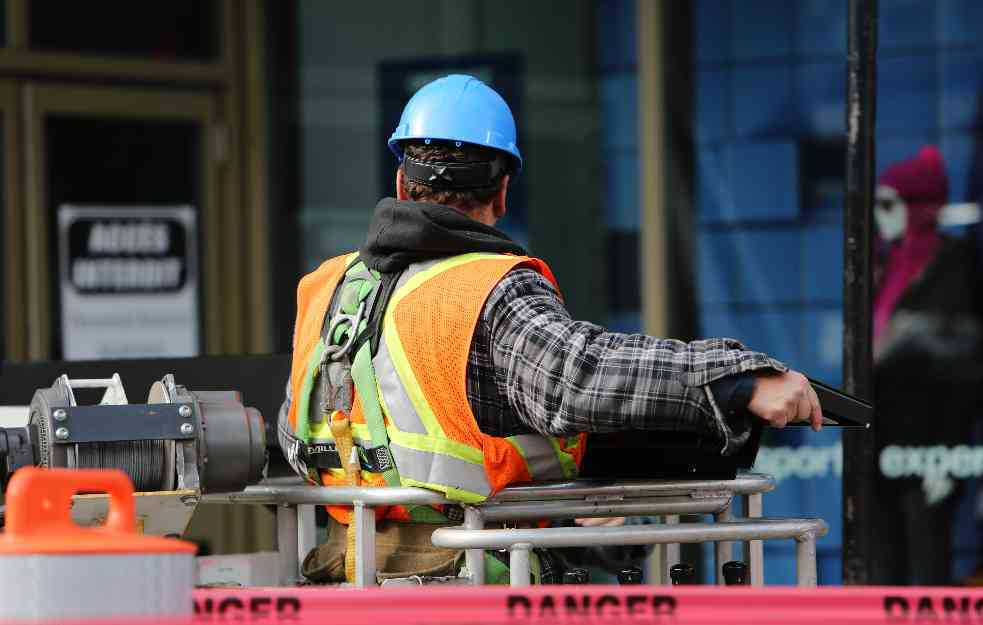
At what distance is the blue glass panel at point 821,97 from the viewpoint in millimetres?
7523

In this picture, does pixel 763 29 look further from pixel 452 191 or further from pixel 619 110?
pixel 452 191

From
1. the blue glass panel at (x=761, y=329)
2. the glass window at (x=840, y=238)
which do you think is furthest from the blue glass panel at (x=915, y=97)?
the blue glass panel at (x=761, y=329)

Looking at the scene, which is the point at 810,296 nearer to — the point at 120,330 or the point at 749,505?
the point at 120,330

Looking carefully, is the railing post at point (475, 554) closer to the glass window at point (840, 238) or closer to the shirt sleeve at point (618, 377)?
the shirt sleeve at point (618, 377)

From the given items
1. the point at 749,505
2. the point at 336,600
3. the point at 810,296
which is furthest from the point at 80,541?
the point at 810,296

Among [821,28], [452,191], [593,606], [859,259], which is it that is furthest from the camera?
[821,28]

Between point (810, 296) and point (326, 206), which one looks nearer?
point (810, 296)

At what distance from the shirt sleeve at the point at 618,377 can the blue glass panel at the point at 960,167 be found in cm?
422

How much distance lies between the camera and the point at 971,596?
2541mm

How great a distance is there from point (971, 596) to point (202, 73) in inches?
247

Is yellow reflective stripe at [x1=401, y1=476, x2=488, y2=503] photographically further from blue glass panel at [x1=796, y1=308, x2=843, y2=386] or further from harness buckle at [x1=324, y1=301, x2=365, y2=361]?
blue glass panel at [x1=796, y1=308, x2=843, y2=386]

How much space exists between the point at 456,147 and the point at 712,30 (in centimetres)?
400

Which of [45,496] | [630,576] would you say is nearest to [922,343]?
[630,576]

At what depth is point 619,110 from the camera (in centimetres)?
788
